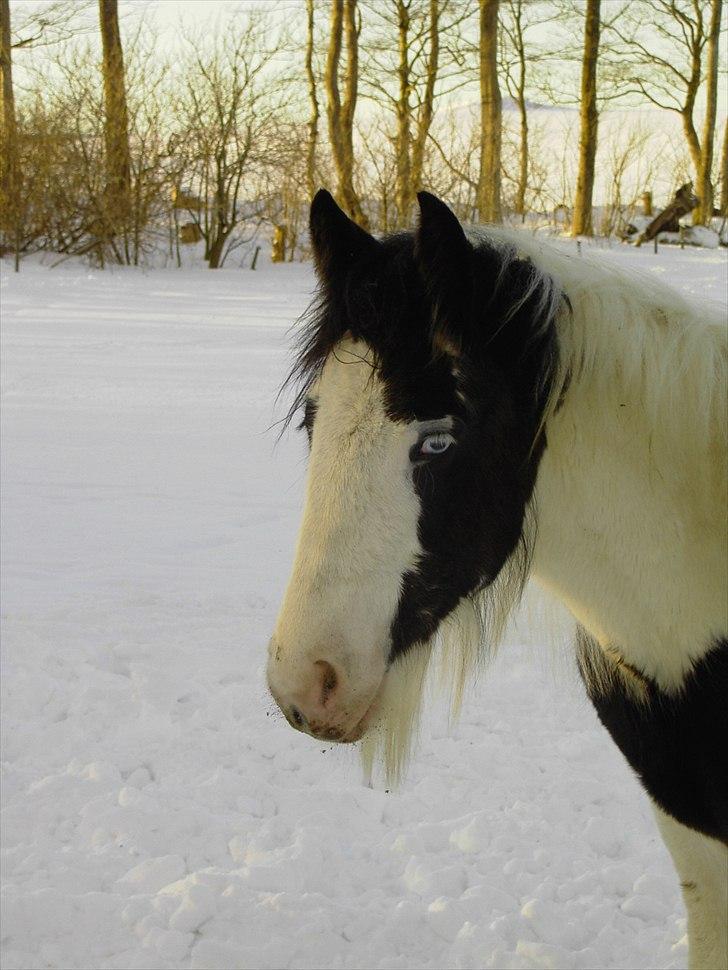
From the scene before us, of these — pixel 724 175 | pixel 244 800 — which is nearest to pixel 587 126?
pixel 724 175

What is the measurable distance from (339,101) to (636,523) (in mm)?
18115

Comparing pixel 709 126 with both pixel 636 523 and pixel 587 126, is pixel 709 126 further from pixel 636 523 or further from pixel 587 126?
pixel 636 523

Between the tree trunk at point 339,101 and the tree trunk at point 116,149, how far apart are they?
3.81m

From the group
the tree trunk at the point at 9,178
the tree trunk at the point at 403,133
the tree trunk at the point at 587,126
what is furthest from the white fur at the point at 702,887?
the tree trunk at the point at 587,126

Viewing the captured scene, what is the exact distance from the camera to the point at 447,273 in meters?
1.52

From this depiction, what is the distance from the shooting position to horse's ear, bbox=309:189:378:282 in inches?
64.1

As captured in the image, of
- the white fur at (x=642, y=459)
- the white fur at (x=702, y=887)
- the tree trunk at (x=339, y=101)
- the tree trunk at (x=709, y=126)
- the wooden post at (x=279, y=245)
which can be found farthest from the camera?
the tree trunk at (x=709, y=126)

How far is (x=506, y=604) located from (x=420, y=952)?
1.29 metres

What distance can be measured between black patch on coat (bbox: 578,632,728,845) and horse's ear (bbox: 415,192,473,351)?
742 mm

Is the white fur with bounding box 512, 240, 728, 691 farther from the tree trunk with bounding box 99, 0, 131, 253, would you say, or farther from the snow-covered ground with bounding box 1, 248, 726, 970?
the tree trunk with bounding box 99, 0, 131, 253

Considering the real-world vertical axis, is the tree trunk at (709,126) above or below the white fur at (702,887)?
above

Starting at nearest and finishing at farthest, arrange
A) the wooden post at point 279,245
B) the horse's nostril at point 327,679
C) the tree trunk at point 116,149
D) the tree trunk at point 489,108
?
1. the horse's nostril at point 327,679
2. the tree trunk at point 489,108
3. the tree trunk at point 116,149
4. the wooden post at point 279,245

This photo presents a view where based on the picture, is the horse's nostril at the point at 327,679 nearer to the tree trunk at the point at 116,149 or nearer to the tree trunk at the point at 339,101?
the tree trunk at the point at 339,101

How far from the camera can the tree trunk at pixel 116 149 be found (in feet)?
56.1
